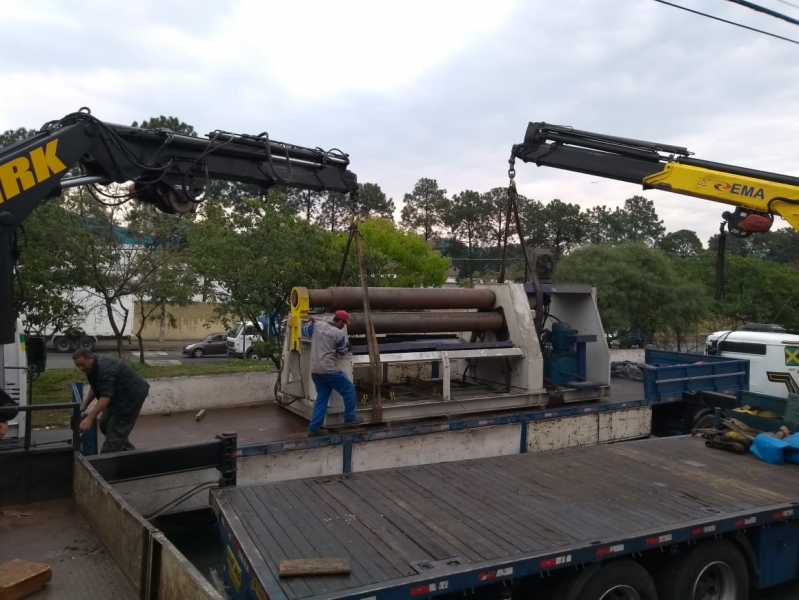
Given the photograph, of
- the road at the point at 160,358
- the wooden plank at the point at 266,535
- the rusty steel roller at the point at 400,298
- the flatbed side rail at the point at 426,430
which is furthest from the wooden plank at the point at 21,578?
the road at the point at 160,358

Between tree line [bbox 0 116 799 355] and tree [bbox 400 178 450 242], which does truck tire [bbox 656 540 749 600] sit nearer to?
tree line [bbox 0 116 799 355]

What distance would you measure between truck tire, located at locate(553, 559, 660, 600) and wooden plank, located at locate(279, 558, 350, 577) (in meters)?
1.49

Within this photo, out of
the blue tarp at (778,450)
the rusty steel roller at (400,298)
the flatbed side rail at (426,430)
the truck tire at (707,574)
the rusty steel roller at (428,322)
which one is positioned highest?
the rusty steel roller at (400,298)

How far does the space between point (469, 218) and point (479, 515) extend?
47.1 metres

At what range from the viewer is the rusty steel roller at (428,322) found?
7.96 metres

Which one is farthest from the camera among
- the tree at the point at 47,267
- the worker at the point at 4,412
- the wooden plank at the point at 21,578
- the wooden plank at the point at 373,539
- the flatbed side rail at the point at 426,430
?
the tree at the point at 47,267

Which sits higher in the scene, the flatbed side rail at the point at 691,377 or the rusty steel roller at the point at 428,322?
the rusty steel roller at the point at 428,322

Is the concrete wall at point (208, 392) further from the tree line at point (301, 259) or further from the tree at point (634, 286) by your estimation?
the tree at point (634, 286)

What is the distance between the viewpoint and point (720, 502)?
17.0 ft

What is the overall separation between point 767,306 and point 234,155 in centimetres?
2827

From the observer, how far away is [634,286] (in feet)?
79.2

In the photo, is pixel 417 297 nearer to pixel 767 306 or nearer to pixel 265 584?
pixel 265 584

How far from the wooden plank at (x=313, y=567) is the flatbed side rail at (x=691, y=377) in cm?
628

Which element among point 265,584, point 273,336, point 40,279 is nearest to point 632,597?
point 265,584
